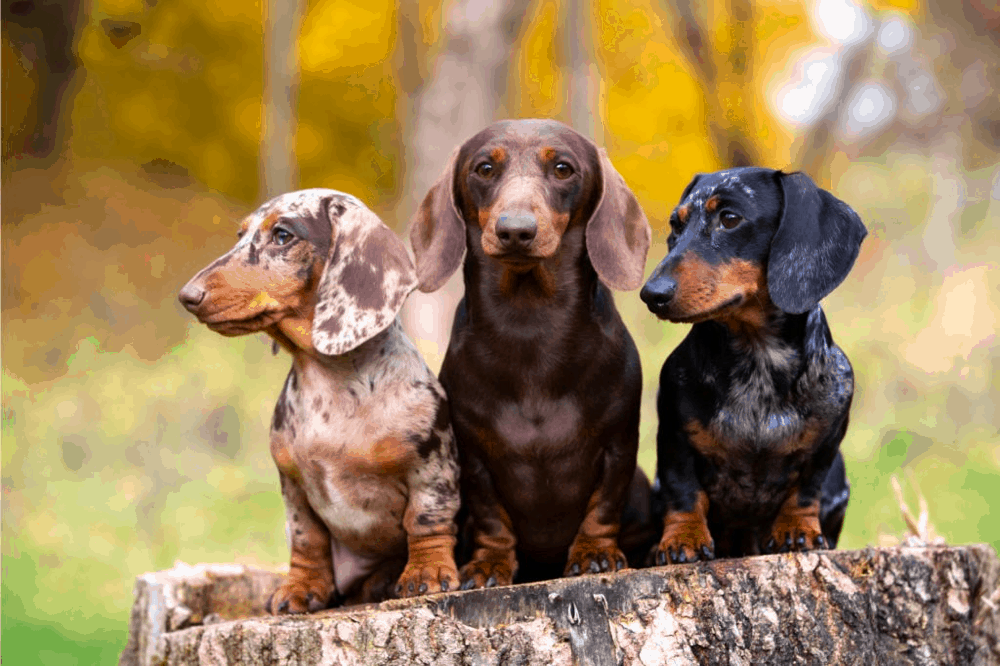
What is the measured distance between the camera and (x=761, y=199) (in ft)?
11.8

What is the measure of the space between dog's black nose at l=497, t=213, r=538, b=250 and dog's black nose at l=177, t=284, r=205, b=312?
3.13ft

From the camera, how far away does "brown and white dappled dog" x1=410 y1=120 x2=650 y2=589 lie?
3.61m

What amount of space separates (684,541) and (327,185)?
10797mm

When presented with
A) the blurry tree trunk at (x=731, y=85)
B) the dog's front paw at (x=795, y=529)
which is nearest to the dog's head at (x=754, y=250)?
the dog's front paw at (x=795, y=529)

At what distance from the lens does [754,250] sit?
3572 mm

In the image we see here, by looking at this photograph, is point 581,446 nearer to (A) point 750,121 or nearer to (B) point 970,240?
(B) point 970,240

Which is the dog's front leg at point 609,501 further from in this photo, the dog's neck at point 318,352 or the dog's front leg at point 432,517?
the dog's neck at point 318,352

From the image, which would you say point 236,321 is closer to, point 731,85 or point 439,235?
point 439,235

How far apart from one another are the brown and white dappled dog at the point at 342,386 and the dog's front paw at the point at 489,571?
0.09 meters

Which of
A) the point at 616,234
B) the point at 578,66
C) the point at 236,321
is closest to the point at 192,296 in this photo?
the point at 236,321

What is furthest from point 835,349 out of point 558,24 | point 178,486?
point 558,24

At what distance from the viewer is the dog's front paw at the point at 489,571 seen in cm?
347

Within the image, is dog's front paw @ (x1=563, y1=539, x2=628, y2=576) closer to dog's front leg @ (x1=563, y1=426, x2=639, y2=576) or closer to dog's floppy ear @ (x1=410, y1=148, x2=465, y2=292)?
dog's front leg @ (x1=563, y1=426, x2=639, y2=576)

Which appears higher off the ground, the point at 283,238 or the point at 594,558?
the point at 283,238
